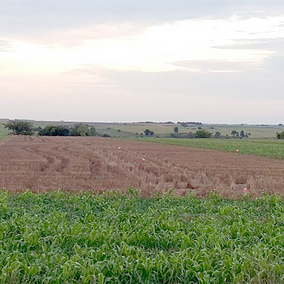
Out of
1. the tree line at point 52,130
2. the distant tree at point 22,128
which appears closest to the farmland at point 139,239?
the tree line at point 52,130

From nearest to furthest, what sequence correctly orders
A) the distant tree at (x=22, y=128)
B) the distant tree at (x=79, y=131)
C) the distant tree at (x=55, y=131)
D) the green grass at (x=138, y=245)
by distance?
the green grass at (x=138, y=245) → the distant tree at (x=55, y=131) → the distant tree at (x=79, y=131) → the distant tree at (x=22, y=128)

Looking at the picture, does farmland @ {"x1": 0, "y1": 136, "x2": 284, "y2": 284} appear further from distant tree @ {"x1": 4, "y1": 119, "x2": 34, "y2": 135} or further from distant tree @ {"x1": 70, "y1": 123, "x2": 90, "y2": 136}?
distant tree @ {"x1": 4, "y1": 119, "x2": 34, "y2": 135}

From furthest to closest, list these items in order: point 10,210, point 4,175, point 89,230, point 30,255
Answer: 1. point 4,175
2. point 10,210
3. point 89,230
4. point 30,255

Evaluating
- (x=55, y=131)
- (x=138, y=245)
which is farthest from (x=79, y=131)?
(x=138, y=245)

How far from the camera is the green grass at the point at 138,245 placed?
636 cm

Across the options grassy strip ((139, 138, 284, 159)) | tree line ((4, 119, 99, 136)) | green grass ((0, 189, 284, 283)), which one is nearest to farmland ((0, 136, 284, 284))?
green grass ((0, 189, 284, 283))

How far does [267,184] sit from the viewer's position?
1850cm

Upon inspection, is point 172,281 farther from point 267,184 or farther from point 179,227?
point 267,184

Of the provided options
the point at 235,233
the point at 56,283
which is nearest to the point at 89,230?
the point at 56,283

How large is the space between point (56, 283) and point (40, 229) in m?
2.58

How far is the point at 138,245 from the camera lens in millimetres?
8078

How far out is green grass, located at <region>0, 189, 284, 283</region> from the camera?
6363 millimetres

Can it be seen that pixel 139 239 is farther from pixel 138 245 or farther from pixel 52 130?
pixel 52 130

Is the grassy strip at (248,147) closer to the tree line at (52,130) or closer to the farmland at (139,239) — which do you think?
the farmland at (139,239)
